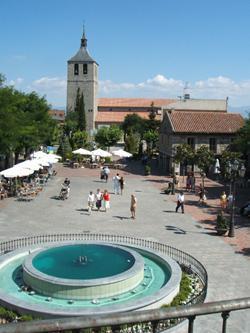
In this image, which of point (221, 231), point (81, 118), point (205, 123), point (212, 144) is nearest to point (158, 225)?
point (221, 231)

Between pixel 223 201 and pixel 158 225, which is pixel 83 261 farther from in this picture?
pixel 223 201

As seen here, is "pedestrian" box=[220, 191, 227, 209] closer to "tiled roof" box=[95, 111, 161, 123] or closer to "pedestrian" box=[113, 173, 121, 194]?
"pedestrian" box=[113, 173, 121, 194]

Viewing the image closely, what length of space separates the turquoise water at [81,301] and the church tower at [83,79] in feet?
273

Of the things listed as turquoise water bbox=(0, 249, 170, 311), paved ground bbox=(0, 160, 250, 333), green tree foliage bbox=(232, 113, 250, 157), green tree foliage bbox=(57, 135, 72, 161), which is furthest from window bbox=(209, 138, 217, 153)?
turquoise water bbox=(0, 249, 170, 311)

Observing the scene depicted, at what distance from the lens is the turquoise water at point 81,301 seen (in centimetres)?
1372

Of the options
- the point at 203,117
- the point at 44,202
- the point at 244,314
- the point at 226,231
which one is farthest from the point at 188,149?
the point at 244,314

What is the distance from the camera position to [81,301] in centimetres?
1395

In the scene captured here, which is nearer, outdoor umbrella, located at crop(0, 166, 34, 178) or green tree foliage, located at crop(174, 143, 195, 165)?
outdoor umbrella, located at crop(0, 166, 34, 178)

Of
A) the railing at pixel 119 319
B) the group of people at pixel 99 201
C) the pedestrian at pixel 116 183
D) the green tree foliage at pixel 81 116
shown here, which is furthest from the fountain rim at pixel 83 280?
the green tree foliage at pixel 81 116

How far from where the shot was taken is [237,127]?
51.0 meters

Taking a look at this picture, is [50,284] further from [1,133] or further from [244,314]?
[1,133]

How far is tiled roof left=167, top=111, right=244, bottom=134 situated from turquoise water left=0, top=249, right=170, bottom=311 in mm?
33009

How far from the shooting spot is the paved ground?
51.4 feet

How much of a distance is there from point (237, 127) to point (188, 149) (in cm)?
1271
